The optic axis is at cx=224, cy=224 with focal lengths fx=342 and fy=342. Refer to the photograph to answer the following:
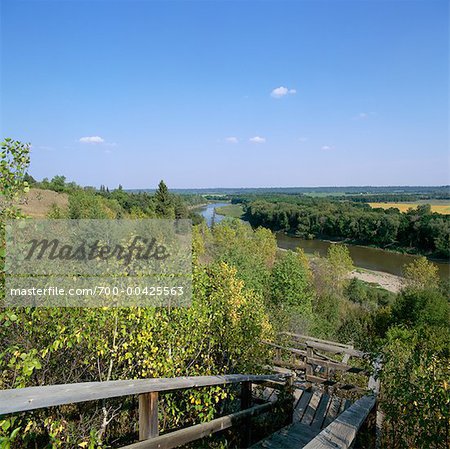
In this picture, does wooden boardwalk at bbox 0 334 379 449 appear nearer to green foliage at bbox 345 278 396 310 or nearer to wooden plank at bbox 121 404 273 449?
wooden plank at bbox 121 404 273 449

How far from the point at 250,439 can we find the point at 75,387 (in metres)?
2.40

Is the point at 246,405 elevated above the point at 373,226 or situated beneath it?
elevated above

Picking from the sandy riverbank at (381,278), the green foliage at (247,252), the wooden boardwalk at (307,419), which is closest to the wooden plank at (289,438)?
the wooden boardwalk at (307,419)

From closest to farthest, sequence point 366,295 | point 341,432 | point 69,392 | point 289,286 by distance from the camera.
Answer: point 69,392 < point 341,432 < point 289,286 < point 366,295

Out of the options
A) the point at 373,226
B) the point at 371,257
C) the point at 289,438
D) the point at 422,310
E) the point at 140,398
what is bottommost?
the point at 371,257

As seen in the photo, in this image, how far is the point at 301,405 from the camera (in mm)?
5465

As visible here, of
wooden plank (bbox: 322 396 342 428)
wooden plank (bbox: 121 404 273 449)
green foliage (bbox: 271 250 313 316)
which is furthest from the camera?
green foliage (bbox: 271 250 313 316)

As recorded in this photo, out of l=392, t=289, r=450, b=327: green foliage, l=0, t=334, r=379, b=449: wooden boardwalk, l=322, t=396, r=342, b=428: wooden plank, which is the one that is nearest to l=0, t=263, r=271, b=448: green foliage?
l=0, t=334, r=379, b=449: wooden boardwalk

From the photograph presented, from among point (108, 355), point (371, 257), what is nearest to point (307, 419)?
point (108, 355)

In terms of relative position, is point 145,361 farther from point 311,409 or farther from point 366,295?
point 366,295

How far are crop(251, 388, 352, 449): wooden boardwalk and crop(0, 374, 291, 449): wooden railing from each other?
76cm

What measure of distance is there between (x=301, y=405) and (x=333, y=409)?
49cm

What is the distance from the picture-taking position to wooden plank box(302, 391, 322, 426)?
507cm
